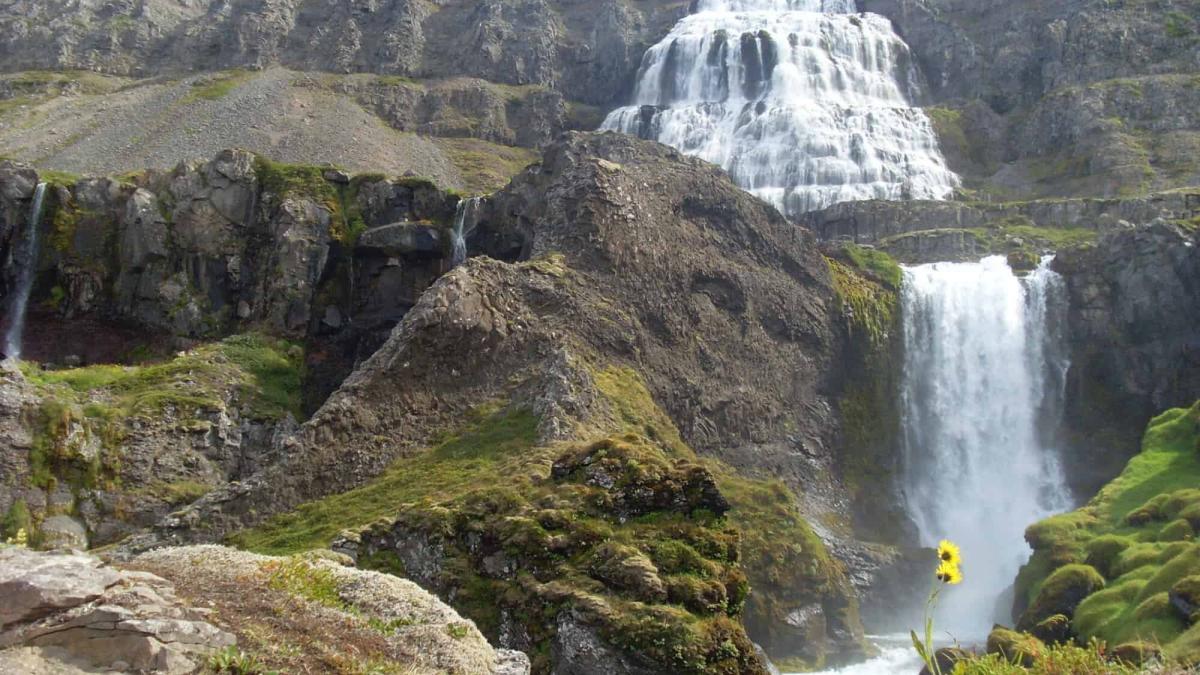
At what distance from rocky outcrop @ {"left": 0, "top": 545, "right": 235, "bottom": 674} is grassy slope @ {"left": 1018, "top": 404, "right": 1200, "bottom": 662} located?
1756 cm

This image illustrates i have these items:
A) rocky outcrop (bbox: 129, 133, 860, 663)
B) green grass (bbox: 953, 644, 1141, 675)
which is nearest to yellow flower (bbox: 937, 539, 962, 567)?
green grass (bbox: 953, 644, 1141, 675)

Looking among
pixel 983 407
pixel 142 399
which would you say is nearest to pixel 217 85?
pixel 142 399

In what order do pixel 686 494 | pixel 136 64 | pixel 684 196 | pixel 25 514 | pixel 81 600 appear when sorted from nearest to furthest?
pixel 81 600 → pixel 686 494 → pixel 25 514 → pixel 684 196 → pixel 136 64

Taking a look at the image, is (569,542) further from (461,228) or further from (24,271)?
(24,271)

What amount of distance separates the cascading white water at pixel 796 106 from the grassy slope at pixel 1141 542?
39694mm

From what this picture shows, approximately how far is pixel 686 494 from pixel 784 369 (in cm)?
2494

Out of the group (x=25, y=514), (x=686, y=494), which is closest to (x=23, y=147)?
(x=25, y=514)

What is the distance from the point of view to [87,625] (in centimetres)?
871

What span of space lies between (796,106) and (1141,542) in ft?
191

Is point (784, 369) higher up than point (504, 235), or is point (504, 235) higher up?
point (504, 235)

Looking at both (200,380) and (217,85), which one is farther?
(217,85)

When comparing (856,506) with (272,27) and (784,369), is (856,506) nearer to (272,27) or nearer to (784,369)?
(784,369)

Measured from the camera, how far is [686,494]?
20.0 meters

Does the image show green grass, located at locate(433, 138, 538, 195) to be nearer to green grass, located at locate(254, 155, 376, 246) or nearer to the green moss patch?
green grass, located at locate(254, 155, 376, 246)
